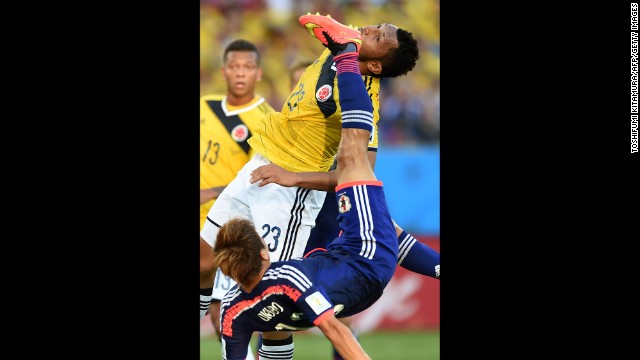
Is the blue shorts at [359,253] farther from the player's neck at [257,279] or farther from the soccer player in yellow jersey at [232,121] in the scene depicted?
the soccer player in yellow jersey at [232,121]

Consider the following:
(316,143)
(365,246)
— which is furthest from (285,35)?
(365,246)

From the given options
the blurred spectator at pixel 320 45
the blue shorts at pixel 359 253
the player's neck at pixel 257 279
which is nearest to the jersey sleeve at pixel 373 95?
the blue shorts at pixel 359 253

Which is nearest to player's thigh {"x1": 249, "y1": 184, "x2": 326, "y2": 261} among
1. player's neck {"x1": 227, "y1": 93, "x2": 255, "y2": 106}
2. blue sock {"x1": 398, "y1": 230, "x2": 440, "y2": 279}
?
blue sock {"x1": 398, "y1": 230, "x2": 440, "y2": 279}

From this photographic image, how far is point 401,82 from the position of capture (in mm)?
12180

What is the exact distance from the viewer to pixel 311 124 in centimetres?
566

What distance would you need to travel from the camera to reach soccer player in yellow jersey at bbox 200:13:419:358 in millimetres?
5488

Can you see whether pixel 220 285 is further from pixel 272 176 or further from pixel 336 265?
pixel 336 265

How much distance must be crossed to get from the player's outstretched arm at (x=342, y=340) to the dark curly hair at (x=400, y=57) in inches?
71.9

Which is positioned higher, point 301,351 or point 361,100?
point 361,100

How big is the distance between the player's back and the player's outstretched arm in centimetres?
147

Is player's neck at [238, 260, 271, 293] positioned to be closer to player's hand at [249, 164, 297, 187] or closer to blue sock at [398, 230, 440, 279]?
player's hand at [249, 164, 297, 187]

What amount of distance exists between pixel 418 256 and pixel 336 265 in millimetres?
1331
